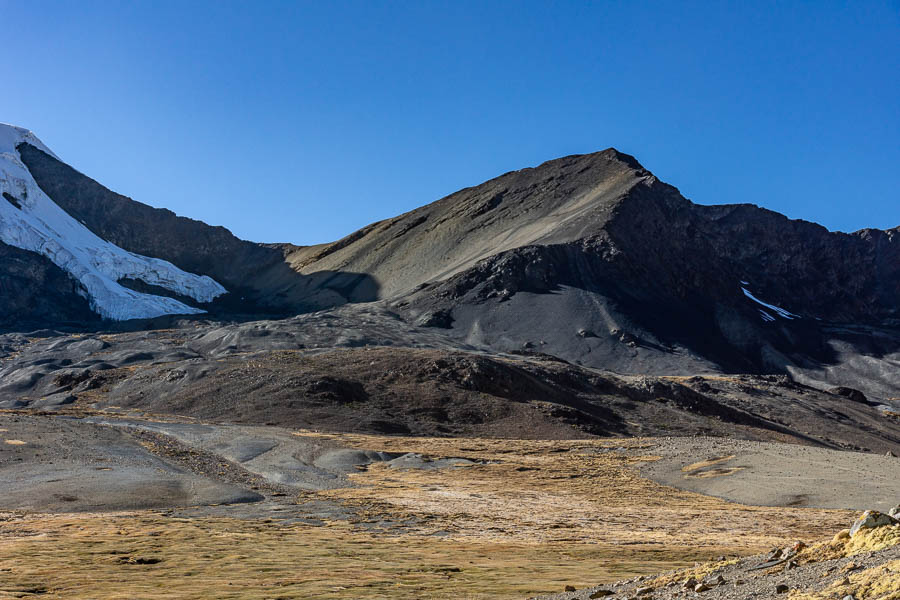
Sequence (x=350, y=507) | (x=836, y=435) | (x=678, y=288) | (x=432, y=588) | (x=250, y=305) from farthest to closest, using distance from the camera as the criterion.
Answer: (x=250, y=305) → (x=678, y=288) → (x=836, y=435) → (x=350, y=507) → (x=432, y=588)

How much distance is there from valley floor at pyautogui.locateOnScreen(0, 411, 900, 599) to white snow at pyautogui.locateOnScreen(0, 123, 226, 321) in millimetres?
97305

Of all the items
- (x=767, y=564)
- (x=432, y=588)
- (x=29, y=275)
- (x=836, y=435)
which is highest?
(x=29, y=275)

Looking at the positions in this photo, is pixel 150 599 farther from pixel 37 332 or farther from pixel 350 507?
pixel 37 332

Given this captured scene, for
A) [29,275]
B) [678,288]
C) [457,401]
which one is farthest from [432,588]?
[29,275]

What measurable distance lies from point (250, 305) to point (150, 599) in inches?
5779

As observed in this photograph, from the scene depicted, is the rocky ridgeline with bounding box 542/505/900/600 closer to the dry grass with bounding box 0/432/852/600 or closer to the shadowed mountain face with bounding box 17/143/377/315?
the dry grass with bounding box 0/432/852/600

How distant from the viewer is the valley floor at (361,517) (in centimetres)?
1194

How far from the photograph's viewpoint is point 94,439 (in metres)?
37.9

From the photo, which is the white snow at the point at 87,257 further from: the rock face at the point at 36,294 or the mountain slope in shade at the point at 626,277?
the mountain slope in shade at the point at 626,277

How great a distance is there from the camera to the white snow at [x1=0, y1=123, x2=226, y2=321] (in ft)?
443

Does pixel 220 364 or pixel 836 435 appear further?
pixel 836 435

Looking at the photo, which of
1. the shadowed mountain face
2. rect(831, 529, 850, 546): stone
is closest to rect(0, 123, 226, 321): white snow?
the shadowed mountain face

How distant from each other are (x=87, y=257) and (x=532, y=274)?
91054 mm

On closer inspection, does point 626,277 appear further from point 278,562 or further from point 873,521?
point 873,521
